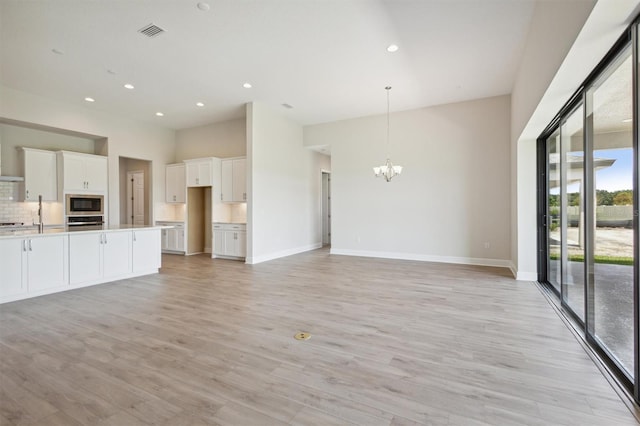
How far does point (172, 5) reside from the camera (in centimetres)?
330

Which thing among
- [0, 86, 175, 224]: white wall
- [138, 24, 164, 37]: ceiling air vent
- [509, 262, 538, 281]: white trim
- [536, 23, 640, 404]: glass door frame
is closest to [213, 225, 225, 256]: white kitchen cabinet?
[0, 86, 175, 224]: white wall

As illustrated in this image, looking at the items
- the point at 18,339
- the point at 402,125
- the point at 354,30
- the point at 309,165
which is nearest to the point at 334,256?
the point at 309,165

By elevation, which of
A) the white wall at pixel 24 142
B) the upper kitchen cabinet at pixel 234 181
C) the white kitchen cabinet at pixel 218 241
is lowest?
the white kitchen cabinet at pixel 218 241

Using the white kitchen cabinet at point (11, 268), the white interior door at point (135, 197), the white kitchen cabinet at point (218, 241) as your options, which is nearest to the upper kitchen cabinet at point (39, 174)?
the white interior door at point (135, 197)

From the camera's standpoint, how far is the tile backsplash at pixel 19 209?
6.18 meters

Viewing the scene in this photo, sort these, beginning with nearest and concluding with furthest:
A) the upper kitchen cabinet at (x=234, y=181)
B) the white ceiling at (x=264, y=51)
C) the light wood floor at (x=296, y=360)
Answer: the light wood floor at (x=296, y=360)
the white ceiling at (x=264, y=51)
the upper kitchen cabinet at (x=234, y=181)

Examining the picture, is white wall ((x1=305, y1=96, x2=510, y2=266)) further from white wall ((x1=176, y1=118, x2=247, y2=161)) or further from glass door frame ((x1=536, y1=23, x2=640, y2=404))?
white wall ((x1=176, y1=118, x2=247, y2=161))

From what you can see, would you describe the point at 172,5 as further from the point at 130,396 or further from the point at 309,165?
the point at 309,165

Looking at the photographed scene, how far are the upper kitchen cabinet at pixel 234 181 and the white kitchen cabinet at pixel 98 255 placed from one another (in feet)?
8.61

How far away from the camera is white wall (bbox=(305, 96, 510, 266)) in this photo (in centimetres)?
621

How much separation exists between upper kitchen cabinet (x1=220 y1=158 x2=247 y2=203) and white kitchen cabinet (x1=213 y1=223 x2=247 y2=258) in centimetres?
68

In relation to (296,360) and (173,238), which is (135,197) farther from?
(296,360)

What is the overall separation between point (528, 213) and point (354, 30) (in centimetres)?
398

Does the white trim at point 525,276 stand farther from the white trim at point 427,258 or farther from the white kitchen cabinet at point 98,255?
the white kitchen cabinet at point 98,255
